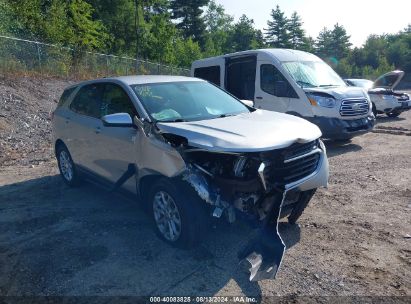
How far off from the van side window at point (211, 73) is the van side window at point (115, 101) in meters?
6.09

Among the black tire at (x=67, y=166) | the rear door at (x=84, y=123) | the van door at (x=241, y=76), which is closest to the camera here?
the rear door at (x=84, y=123)

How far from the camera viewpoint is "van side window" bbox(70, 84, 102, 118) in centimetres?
554

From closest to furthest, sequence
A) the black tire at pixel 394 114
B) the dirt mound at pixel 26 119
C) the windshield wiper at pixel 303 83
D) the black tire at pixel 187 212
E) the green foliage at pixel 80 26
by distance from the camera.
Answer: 1. the black tire at pixel 187 212
2. the windshield wiper at pixel 303 83
3. the dirt mound at pixel 26 119
4. the black tire at pixel 394 114
5. the green foliage at pixel 80 26

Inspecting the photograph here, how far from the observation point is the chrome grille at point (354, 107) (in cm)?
858

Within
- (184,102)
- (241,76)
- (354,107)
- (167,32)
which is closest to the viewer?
(184,102)

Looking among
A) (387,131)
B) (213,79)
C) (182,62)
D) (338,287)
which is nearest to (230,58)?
(213,79)

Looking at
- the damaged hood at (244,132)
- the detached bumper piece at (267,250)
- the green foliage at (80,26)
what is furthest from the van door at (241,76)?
the green foliage at (80,26)

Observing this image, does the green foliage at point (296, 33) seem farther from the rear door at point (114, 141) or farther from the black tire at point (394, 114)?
the rear door at point (114, 141)

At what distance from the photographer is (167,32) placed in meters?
Result: 37.7

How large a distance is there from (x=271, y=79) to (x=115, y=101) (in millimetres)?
5405

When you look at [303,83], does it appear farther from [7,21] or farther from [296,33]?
[296,33]

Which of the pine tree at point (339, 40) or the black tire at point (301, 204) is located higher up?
the pine tree at point (339, 40)

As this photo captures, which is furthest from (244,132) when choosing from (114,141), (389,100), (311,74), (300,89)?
(389,100)

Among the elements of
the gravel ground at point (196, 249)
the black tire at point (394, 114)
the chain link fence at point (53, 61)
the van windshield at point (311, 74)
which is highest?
the chain link fence at point (53, 61)
